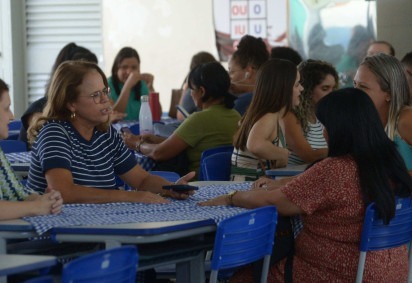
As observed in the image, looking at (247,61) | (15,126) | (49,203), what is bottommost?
(15,126)

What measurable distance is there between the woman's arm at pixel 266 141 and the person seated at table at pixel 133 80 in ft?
10.3

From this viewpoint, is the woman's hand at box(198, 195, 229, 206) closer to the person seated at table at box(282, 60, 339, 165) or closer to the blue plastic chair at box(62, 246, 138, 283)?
the blue plastic chair at box(62, 246, 138, 283)

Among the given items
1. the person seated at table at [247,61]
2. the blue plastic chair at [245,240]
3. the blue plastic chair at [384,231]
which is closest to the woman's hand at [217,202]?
the blue plastic chair at [245,240]

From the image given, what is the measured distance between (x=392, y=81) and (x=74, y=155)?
165 cm

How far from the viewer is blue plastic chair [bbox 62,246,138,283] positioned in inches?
96.6

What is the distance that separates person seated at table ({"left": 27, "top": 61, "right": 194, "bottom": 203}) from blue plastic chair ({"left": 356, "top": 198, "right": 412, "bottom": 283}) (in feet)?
2.64

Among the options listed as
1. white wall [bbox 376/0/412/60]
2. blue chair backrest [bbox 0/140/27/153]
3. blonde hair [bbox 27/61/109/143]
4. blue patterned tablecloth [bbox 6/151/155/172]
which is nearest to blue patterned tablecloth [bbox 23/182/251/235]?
blonde hair [bbox 27/61/109/143]

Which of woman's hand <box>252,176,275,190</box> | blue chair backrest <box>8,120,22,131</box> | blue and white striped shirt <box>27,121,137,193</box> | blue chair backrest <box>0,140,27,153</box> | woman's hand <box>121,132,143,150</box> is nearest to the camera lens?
blue and white striped shirt <box>27,121,137,193</box>

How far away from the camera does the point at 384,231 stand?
12.1 ft

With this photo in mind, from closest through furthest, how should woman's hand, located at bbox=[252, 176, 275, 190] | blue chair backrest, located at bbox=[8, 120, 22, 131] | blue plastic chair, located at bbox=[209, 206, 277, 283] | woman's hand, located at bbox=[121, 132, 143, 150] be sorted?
1. blue plastic chair, located at bbox=[209, 206, 277, 283]
2. woman's hand, located at bbox=[252, 176, 275, 190]
3. woman's hand, located at bbox=[121, 132, 143, 150]
4. blue chair backrest, located at bbox=[8, 120, 22, 131]

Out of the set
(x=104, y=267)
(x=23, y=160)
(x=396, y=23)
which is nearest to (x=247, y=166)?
(x=23, y=160)

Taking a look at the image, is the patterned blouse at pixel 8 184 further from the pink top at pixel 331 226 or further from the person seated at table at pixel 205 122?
the person seated at table at pixel 205 122

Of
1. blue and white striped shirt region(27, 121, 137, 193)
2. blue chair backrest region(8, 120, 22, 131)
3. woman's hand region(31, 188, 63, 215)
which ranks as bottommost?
blue chair backrest region(8, 120, 22, 131)

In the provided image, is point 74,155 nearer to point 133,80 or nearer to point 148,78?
point 133,80
